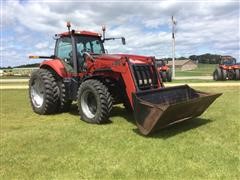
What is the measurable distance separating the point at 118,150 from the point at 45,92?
4.68 meters

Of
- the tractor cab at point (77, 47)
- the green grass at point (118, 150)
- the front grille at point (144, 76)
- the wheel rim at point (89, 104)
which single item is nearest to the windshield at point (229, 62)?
the tractor cab at point (77, 47)

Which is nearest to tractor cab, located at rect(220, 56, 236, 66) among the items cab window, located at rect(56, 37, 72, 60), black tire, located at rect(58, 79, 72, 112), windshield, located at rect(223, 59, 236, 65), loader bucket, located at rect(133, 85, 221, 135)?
→ windshield, located at rect(223, 59, 236, 65)

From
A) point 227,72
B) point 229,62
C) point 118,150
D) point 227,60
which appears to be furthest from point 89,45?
point 227,60

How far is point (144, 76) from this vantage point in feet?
29.5

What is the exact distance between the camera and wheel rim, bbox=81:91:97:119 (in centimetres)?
930

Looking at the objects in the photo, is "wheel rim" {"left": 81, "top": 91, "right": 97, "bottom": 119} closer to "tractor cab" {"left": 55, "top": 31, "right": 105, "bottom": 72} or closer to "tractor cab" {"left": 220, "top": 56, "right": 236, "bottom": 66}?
"tractor cab" {"left": 55, "top": 31, "right": 105, "bottom": 72}

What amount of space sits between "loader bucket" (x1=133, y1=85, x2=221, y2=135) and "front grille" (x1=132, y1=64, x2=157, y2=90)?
1.81 feet

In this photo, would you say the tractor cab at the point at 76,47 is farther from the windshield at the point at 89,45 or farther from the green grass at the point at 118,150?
the green grass at the point at 118,150

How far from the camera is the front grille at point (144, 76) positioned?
28.8 feet

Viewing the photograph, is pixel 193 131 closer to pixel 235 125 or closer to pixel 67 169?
pixel 235 125

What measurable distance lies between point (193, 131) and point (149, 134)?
39.1 inches

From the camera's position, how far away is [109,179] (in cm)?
531

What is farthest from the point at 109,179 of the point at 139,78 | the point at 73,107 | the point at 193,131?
the point at 73,107

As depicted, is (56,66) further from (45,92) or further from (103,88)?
(103,88)
